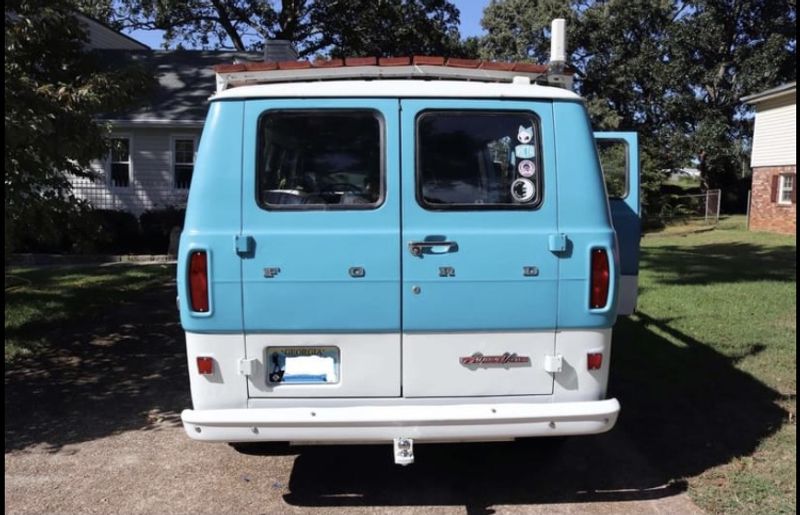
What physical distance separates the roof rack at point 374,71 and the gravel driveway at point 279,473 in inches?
85.2

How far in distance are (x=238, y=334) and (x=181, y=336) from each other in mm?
4771

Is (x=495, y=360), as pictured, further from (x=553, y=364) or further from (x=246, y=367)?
(x=246, y=367)

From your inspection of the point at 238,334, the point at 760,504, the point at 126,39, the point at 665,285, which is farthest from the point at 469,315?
the point at 126,39

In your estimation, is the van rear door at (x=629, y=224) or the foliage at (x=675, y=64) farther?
the foliage at (x=675, y=64)

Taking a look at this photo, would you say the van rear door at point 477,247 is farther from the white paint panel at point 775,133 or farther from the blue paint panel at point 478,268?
the white paint panel at point 775,133

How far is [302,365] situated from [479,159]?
1.41 meters

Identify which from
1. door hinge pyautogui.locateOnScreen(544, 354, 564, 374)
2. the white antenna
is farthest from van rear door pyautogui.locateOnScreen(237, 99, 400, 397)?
the white antenna

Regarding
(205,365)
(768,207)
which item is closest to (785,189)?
(768,207)

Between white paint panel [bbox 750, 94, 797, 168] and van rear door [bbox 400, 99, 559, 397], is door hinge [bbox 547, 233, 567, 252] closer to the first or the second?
van rear door [bbox 400, 99, 559, 397]

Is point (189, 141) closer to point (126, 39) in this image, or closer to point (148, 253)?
point (148, 253)

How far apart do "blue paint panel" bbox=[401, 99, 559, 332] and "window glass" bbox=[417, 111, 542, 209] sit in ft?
0.22

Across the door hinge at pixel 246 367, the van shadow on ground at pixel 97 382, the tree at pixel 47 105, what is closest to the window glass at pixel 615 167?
the door hinge at pixel 246 367

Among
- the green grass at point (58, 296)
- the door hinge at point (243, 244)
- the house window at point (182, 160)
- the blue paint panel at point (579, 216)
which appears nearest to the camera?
the door hinge at point (243, 244)

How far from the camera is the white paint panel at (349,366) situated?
349cm
